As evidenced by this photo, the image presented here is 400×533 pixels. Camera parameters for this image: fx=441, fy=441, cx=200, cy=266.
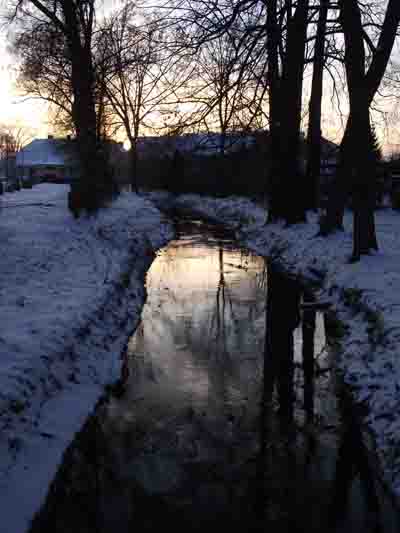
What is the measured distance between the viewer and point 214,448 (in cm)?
440

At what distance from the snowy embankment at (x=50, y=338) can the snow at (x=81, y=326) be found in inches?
0.5

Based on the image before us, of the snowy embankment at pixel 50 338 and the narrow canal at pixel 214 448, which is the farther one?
the snowy embankment at pixel 50 338

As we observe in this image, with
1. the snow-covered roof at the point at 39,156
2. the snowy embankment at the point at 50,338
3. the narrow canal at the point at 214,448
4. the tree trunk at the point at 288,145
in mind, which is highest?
the snow-covered roof at the point at 39,156

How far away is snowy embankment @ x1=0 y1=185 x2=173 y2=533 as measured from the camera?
156 inches

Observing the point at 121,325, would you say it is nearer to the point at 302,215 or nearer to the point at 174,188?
the point at 302,215

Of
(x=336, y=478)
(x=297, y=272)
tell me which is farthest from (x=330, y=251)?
(x=336, y=478)

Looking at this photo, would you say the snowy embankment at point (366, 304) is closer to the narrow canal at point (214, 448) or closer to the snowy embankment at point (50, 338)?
the narrow canal at point (214, 448)

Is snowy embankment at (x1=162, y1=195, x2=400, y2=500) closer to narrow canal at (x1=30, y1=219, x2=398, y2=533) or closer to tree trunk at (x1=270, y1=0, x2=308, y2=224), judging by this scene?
narrow canal at (x1=30, y1=219, x2=398, y2=533)

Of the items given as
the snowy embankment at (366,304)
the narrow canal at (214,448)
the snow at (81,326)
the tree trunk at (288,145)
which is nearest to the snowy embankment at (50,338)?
the snow at (81,326)

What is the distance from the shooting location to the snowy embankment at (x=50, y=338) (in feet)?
13.0

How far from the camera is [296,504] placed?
363cm

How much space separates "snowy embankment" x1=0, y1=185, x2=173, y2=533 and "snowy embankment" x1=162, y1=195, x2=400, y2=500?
312cm

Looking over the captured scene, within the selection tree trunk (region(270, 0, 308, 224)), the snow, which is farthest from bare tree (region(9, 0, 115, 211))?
tree trunk (region(270, 0, 308, 224))

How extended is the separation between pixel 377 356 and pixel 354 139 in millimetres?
5526
